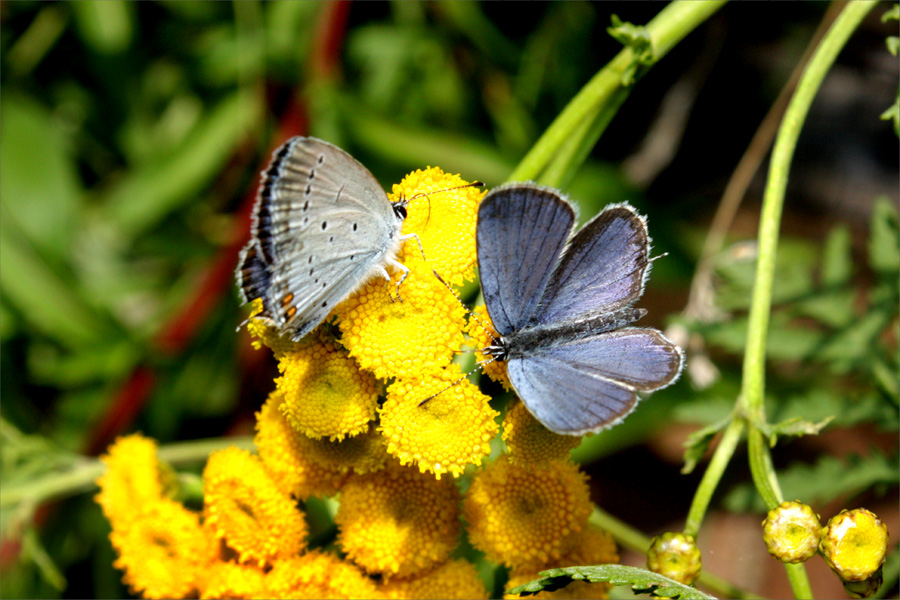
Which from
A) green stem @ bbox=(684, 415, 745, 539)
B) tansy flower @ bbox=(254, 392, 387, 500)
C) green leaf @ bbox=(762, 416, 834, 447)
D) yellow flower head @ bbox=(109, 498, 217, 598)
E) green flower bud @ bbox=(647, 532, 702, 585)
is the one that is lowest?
green flower bud @ bbox=(647, 532, 702, 585)

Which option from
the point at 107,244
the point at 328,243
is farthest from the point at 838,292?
the point at 107,244

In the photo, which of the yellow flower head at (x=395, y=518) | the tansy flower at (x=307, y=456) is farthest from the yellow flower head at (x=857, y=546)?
the tansy flower at (x=307, y=456)

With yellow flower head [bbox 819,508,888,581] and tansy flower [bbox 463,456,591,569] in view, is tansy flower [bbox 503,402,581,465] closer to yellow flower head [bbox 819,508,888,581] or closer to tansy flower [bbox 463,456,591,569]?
tansy flower [bbox 463,456,591,569]

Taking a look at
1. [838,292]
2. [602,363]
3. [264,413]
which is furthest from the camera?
[838,292]

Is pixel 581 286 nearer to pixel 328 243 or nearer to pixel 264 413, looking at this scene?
pixel 328 243

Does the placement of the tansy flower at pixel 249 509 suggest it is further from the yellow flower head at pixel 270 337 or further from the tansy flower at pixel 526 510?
the tansy flower at pixel 526 510

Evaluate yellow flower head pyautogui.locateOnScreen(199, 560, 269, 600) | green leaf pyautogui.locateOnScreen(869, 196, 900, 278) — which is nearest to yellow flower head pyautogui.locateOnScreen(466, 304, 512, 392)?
yellow flower head pyautogui.locateOnScreen(199, 560, 269, 600)

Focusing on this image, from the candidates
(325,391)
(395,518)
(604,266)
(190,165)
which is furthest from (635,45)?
(190,165)

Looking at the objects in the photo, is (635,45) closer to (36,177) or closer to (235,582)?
(235,582)
